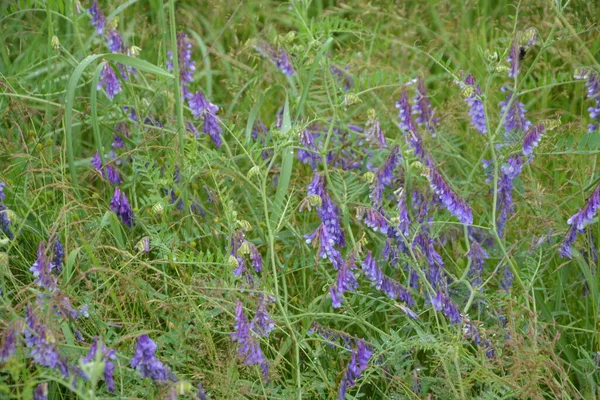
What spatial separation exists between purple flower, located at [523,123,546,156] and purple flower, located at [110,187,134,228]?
3.47 ft

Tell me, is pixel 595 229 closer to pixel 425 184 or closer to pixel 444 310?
pixel 425 184

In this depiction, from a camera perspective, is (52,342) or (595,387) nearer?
(52,342)

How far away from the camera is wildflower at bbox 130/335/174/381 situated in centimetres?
171

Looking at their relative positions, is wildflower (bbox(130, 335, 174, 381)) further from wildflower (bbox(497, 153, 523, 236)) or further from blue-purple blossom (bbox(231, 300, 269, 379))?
wildflower (bbox(497, 153, 523, 236))

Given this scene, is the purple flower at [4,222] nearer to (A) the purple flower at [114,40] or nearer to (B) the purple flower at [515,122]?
(A) the purple flower at [114,40]

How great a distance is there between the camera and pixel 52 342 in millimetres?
1645

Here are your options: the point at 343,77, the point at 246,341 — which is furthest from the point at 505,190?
the point at 246,341

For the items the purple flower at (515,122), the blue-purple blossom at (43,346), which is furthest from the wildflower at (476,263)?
the blue-purple blossom at (43,346)

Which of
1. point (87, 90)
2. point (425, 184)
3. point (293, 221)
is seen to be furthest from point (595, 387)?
point (87, 90)

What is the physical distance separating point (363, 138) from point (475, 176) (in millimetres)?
412

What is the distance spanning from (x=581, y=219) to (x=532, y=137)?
0.25 m

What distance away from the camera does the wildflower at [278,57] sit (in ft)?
9.28

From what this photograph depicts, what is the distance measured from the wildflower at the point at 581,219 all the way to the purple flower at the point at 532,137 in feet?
0.65

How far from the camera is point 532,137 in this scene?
227cm
